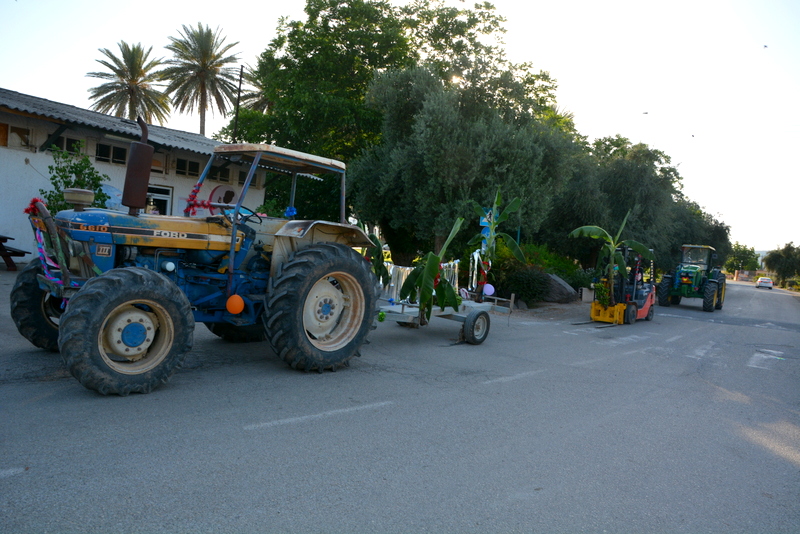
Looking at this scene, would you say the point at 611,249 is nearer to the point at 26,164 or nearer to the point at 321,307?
the point at 321,307

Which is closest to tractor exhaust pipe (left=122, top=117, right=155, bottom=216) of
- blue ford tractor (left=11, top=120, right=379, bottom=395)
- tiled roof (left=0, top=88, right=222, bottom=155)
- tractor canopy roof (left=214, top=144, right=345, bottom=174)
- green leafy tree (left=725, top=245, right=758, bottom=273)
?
blue ford tractor (left=11, top=120, right=379, bottom=395)

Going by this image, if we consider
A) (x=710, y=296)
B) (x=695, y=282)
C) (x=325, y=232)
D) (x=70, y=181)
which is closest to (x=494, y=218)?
(x=325, y=232)

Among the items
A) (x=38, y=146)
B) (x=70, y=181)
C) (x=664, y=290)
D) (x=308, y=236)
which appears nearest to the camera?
(x=308, y=236)

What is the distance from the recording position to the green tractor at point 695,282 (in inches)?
860

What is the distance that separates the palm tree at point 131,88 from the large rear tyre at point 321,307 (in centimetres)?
3197

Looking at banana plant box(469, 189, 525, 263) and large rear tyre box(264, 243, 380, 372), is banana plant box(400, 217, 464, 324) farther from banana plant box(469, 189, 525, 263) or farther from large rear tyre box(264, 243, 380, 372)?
large rear tyre box(264, 243, 380, 372)

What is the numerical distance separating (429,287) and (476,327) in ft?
3.94

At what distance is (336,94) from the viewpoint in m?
24.7

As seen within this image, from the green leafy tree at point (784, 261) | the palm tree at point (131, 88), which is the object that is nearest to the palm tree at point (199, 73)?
the palm tree at point (131, 88)

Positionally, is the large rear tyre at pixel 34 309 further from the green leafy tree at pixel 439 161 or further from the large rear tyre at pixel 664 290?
the large rear tyre at pixel 664 290

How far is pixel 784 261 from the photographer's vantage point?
7962 cm

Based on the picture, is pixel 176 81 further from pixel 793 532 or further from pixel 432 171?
pixel 793 532

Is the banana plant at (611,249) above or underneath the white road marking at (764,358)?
above

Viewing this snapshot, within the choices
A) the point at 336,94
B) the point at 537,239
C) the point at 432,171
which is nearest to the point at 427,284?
the point at 432,171
